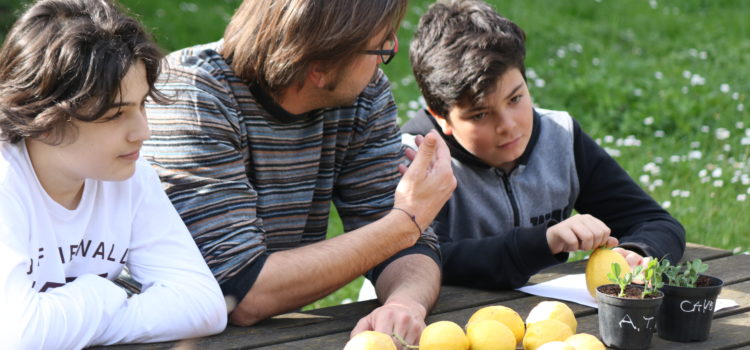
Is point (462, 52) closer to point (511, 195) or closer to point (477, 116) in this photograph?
point (477, 116)

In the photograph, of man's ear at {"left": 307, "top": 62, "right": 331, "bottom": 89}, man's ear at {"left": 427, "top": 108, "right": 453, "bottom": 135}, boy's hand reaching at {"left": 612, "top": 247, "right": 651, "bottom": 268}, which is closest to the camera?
man's ear at {"left": 307, "top": 62, "right": 331, "bottom": 89}

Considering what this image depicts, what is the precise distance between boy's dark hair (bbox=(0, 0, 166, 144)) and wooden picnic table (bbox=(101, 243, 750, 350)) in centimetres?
52

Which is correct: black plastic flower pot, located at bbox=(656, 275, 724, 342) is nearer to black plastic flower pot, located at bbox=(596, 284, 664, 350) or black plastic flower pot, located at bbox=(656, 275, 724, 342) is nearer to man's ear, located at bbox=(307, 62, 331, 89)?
black plastic flower pot, located at bbox=(596, 284, 664, 350)

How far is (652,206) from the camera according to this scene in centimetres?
319

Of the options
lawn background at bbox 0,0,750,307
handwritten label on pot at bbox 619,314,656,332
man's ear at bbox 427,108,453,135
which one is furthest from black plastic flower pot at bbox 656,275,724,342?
lawn background at bbox 0,0,750,307

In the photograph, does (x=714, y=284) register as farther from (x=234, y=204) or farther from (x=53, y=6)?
(x=53, y=6)

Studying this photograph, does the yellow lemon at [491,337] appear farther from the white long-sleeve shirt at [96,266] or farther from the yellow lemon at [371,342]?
the white long-sleeve shirt at [96,266]

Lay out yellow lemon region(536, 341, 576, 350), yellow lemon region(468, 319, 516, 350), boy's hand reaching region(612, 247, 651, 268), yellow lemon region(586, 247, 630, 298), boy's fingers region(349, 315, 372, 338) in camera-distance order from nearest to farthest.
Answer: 1. yellow lemon region(536, 341, 576, 350)
2. yellow lemon region(468, 319, 516, 350)
3. boy's fingers region(349, 315, 372, 338)
4. yellow lemon region(586, 247, 630, 298)
5. boy's hand reaching region(612, 247, 651, 268)

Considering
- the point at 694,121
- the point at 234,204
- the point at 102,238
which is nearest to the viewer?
the point at 102,238

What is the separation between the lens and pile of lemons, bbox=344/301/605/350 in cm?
189

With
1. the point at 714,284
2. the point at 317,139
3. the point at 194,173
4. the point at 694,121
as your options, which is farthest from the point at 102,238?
the point at 694,121

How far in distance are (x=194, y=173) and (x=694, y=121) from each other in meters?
4.65

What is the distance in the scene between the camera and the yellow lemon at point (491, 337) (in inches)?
77.2

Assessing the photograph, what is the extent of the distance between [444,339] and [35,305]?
2.71ft
